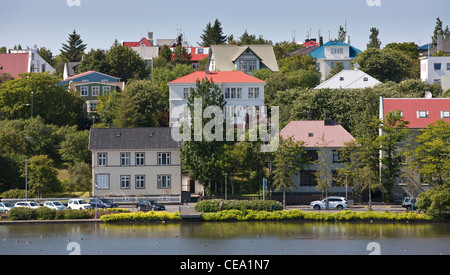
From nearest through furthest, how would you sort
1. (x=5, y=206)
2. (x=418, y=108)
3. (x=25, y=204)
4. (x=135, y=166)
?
1. (x=5, y=206)
2. (x=25, y=204)
3. (x=135, y=166)
4. (x=418, y=108)

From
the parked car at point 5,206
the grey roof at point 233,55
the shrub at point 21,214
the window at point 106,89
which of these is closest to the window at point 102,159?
the parked car at point 5,206

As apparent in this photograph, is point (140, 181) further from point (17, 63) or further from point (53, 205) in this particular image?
point (17, 63)

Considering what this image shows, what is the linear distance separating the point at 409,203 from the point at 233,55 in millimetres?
50906

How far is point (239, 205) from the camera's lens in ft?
231

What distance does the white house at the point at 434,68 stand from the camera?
11994 centimetres

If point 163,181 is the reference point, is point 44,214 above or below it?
below

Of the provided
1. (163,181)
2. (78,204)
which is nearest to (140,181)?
(163,181)

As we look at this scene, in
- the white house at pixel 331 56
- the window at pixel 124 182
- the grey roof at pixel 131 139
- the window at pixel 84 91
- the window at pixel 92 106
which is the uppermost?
the white house at pixel 331 56

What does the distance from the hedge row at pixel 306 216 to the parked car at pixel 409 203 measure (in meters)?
3.49

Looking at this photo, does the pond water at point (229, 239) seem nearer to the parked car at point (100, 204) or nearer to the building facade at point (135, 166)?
the parked car at point (100, 204)

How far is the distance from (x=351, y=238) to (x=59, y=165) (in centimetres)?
4034

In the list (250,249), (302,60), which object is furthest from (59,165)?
(302,60)

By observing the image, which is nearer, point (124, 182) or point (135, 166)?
point (124, 182)

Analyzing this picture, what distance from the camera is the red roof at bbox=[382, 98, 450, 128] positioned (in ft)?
262
